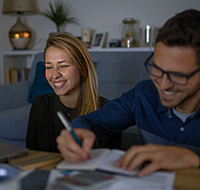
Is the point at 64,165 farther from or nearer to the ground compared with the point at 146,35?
nearer to the ground

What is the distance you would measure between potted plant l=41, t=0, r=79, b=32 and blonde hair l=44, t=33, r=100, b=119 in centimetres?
219

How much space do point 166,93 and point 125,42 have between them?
8.13 feet

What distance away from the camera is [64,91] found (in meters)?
1.60

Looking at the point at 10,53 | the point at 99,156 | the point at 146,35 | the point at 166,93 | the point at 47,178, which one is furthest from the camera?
the point at 10,53

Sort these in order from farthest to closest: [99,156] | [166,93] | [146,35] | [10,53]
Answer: [10,53]
[146,35]
[166,93]
[99,156]

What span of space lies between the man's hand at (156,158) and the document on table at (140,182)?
0.02 m

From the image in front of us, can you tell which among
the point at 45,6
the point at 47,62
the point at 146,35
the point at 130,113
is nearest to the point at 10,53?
the point at 45,6

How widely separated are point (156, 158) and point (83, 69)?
969mm

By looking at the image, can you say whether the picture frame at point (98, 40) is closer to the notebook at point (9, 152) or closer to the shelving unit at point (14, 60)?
the shelving unit at point (14, 60)

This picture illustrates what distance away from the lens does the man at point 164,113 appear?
2.52 feet

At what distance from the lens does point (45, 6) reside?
4.04 m

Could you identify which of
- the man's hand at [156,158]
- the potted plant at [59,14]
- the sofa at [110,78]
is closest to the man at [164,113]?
the man's hand at [156,158]

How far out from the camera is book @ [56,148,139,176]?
73cm

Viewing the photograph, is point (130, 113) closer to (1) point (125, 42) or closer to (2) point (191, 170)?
(2) point (191, 170)
